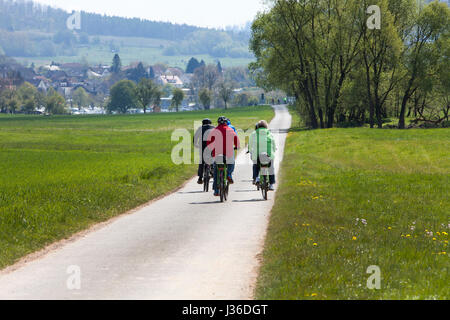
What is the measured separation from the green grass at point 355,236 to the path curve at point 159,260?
0.52m

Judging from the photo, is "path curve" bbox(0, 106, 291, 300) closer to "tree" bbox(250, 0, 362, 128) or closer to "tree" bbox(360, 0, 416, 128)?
"tree" bbox(250, 0, 362, 128)

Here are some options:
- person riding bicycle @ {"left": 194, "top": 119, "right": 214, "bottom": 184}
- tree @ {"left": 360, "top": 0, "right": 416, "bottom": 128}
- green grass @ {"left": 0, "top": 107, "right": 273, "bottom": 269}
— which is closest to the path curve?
green grass @ {"left": 0, "top": 107, "right": 273, "bottom": 269}

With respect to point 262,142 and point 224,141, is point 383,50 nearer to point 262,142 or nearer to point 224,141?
point 262,142

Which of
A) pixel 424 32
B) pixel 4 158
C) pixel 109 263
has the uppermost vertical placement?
pixel 424 32

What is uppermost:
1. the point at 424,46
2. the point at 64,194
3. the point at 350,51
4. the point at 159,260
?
the point at 424,46

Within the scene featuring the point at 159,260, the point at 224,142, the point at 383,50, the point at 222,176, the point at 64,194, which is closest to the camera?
the point at 159,260

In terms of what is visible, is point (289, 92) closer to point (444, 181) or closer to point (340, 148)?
point (340, 148)

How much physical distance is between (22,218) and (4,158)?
90.6 ft

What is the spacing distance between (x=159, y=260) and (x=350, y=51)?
64.7 metres

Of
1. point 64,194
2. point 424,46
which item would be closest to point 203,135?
point 64,194

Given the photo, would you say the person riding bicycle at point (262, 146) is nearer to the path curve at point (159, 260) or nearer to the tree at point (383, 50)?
the path curve at point (159, 260)

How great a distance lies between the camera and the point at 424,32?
248 ft

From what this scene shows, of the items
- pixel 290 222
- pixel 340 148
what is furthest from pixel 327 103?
pixel 290 222

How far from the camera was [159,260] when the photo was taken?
1162 cm
